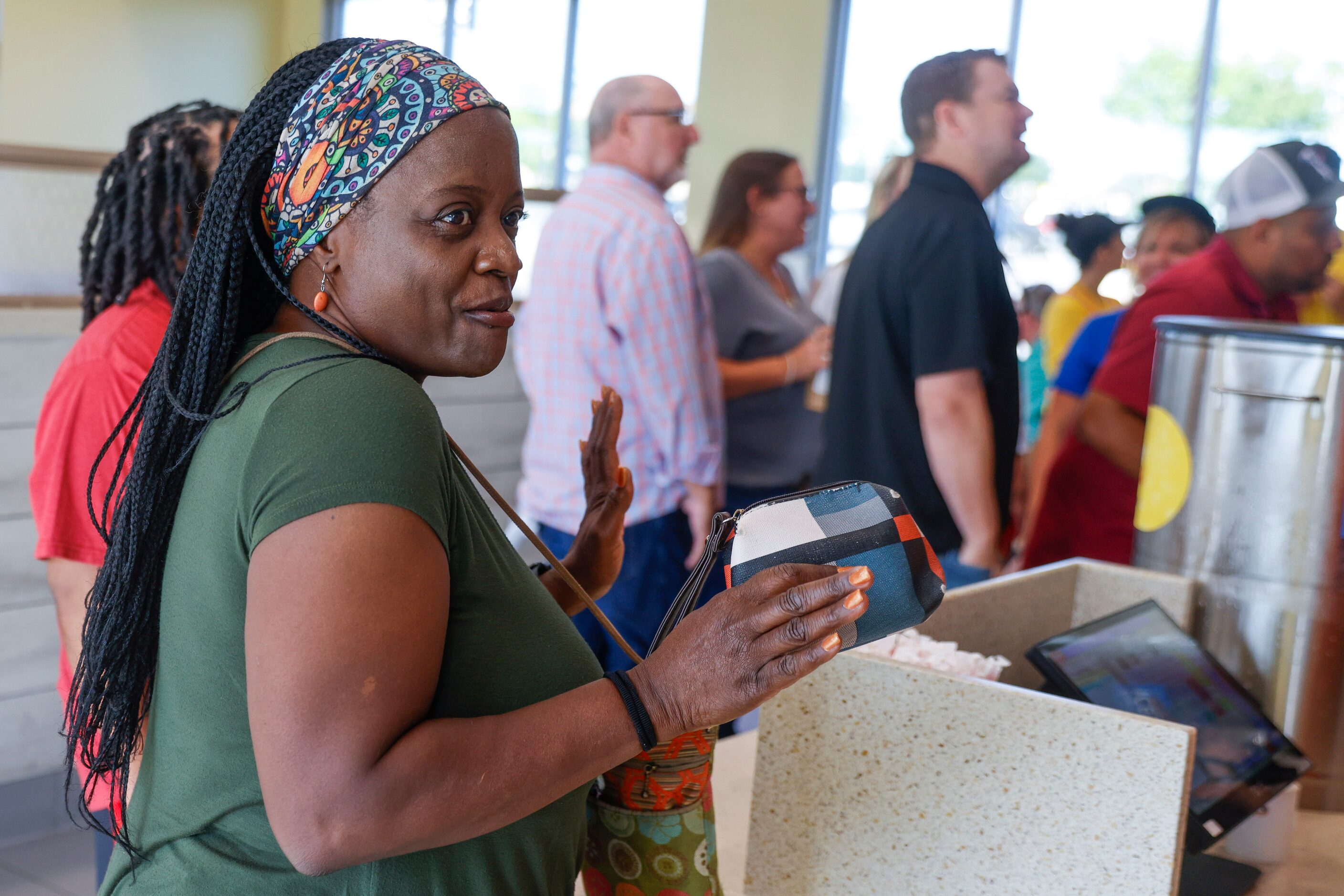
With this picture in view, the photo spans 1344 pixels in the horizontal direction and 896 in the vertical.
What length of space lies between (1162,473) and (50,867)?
241 cm

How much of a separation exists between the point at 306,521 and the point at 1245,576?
A: 132 centimetres

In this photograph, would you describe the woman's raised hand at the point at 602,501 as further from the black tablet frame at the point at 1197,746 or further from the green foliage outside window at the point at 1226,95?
the green foliage outside window at the point at 1226,95

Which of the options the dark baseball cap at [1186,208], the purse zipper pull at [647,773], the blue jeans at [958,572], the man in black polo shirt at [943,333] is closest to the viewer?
the purse zipper pull at [647,773]

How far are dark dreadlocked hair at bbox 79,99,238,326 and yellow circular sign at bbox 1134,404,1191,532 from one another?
53.4 inches

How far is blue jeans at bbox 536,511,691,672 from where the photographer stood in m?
2.55

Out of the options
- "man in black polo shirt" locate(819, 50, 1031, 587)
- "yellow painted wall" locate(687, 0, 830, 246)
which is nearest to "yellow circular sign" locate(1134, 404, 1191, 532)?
"man in black polo shirt" locate(819, 50, 1031, 587)

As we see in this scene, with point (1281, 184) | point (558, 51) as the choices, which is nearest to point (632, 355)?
point (1281, 184)

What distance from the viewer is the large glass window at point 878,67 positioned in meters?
7.09

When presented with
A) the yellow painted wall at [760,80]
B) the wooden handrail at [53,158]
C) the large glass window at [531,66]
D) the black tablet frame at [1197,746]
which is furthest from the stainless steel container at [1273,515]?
the large glass window at [531,66]

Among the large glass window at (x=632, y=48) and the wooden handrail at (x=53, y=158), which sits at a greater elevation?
the large glass window at (x=632, y=48)

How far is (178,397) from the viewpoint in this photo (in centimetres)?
88

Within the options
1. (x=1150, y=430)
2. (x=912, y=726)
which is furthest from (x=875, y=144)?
(x=912, y=726)

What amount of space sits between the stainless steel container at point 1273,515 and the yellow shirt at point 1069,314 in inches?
110

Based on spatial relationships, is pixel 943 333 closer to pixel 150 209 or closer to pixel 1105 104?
pixel 150 209
